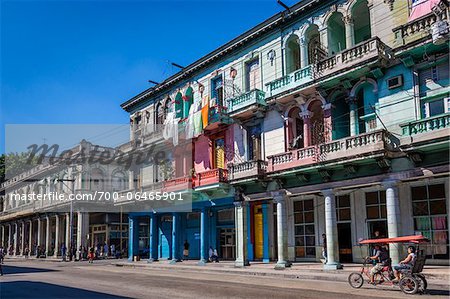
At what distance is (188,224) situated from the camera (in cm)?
3409

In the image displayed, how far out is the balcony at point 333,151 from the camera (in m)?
19.0

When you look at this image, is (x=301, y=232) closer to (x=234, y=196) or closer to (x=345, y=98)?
(x=234, y=196)

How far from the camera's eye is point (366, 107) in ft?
70.4

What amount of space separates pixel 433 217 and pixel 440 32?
8.34 meters

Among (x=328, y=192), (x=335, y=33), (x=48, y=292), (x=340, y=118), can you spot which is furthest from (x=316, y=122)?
(x=48, y=292)

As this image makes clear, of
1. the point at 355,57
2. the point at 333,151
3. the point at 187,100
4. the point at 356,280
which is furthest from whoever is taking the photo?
the point at 187,100

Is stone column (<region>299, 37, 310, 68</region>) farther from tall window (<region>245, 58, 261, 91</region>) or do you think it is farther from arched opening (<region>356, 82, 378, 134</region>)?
arched opening (<region>356, 82, 378, 134</region>)

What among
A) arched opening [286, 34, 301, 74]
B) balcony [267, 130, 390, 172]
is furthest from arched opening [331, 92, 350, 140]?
arched opening [286, 34, 301, 74]

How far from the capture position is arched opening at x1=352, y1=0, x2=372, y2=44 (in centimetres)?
2252

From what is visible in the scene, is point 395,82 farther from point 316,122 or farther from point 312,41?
point 312,41

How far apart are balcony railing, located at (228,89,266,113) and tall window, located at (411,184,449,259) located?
9717 millimetres

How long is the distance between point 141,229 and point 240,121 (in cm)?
2165

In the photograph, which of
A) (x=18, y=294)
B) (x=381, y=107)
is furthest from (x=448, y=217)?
(x=18, y=294)

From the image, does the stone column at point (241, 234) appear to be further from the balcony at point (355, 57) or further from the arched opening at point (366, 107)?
Result: the balcony at point (355, 57)
